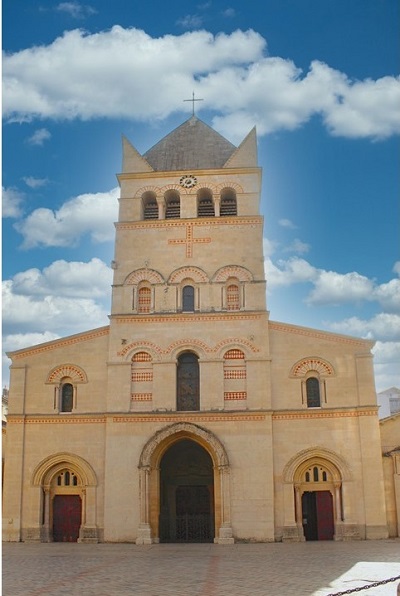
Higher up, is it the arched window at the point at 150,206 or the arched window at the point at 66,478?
the arched window at the point at 150,206

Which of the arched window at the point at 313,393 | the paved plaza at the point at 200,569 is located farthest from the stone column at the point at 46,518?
the arched window at the point at 313,393

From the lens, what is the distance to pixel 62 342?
29.5 metres

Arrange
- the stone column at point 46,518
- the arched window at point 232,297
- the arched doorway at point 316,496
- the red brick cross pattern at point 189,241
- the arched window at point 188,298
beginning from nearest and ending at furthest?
the arched doorway at point 316,496
the stone column at point 46,518
the arched window at point 232,297
the arched window at point 188,298
the red brick cross pattern at point 189,241

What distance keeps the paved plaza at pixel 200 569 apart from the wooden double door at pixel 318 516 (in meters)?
1.76

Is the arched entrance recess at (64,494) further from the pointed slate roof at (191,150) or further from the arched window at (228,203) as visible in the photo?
the pointed slate roof at (191,150)

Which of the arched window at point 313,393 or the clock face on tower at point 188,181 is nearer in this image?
the arched window at point 313,393

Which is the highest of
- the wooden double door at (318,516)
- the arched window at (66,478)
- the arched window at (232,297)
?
the arched window at (232,297)

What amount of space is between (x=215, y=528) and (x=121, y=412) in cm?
631

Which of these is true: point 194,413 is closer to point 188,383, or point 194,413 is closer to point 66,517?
point 188,383

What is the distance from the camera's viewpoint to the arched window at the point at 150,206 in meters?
31.7

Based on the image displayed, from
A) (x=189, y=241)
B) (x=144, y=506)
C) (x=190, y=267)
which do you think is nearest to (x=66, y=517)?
(x=144, y=506)

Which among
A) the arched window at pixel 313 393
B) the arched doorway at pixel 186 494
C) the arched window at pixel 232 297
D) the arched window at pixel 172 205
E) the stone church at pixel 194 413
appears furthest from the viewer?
the arched window at pixel 172 205

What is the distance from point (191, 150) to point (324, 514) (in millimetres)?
18635

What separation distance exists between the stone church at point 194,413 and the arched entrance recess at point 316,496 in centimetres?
6
